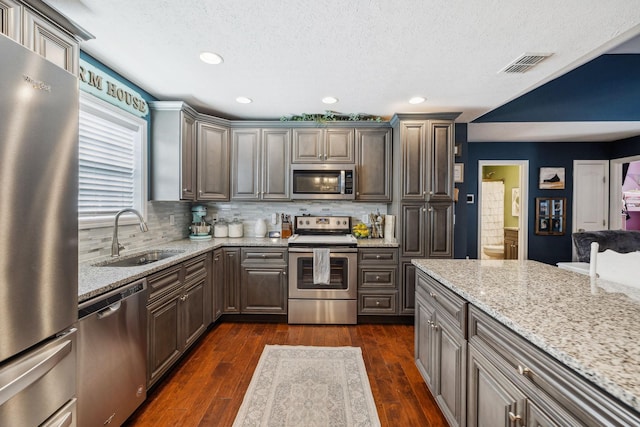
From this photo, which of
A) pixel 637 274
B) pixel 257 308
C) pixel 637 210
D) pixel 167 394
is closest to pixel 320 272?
pixel 257 308

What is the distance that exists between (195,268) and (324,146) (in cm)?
198

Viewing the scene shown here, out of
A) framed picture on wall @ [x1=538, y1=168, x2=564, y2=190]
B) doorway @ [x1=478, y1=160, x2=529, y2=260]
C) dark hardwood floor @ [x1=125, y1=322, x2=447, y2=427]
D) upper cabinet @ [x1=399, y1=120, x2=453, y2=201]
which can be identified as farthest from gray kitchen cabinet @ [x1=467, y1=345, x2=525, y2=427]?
doorway @ [x1=478, y1=160, x2=529, y2=260]

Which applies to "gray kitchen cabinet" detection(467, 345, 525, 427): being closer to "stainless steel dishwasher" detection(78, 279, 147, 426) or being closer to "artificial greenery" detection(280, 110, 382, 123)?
"stainless steel dishwasher" detection(78, 279, 147, 426)

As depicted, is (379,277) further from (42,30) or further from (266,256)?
(42,30)

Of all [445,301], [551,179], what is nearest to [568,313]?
[445,301]

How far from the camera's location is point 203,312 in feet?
8.84

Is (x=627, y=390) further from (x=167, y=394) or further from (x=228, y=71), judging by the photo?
(x=228, y=71)

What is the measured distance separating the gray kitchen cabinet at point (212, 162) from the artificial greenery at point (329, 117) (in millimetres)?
795

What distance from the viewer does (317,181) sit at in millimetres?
3377

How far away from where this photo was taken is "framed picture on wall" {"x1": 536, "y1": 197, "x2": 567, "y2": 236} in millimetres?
4789

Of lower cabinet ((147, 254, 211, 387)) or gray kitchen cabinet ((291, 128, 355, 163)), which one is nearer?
lower cabinet ((147, 254, 211, 387))

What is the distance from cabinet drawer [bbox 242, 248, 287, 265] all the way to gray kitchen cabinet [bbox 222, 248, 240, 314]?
0.39 feet

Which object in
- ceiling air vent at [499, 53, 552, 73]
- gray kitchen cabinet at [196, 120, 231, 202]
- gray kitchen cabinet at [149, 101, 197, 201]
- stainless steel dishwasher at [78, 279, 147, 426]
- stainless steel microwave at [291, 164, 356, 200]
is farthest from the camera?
stainless steel microwave at [291, 164, 356, 200]

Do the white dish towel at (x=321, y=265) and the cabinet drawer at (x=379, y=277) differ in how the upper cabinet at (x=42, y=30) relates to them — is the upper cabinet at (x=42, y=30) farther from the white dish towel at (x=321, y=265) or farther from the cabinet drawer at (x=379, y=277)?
the cabinet drawer at (x=379, y=277)
